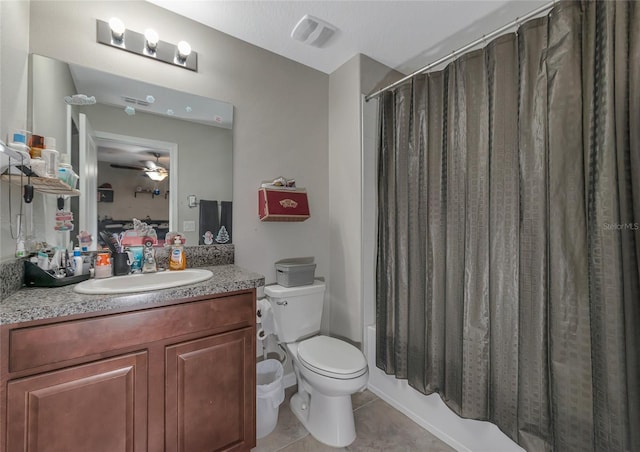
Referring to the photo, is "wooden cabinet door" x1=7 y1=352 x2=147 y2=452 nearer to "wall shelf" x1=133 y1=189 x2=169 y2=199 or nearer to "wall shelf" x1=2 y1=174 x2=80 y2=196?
"wall shelf" x1=2 y1=174 x2=80 y2=196

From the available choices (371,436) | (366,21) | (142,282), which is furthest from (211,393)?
(366,21)

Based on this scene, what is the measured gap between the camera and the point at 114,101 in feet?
4.87

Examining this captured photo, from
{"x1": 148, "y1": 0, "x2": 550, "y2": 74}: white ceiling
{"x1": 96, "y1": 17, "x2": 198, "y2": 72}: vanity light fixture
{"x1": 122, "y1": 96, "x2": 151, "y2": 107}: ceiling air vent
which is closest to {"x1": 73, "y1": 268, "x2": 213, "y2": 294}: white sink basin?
{"x1": 122, "y1": 96, "x2": 151, "y2": 107}: ceiling air vent

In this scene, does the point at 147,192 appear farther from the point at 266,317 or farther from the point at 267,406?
the point at 267,406

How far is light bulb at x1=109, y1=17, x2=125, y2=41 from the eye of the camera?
1436 mm

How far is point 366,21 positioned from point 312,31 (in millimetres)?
332

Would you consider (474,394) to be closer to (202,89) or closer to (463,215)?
(463,215)

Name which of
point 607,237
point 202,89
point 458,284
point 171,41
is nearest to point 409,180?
point 458,284

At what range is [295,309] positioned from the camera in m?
1.83

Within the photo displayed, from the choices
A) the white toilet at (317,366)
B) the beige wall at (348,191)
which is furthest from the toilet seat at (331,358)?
the beige wall at (348,191)

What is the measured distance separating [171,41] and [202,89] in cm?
29

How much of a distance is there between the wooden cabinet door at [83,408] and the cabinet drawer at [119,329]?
0.06 m

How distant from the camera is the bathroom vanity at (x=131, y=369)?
91cm

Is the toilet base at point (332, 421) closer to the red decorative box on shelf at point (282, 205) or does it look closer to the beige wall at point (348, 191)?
the beige wall at point (348, 191)
